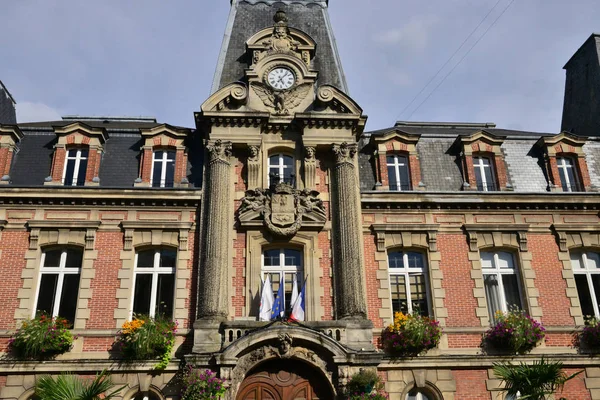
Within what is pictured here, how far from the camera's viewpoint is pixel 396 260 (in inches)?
699

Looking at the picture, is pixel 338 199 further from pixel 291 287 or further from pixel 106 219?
pixel 106 219

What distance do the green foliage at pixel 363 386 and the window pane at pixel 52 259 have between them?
9018 mm

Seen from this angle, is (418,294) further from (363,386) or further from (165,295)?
(165,295)

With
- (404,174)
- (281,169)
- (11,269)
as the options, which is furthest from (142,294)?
(404,174)

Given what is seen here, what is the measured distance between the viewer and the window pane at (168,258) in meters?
17.2

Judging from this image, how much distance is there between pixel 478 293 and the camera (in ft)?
56.4

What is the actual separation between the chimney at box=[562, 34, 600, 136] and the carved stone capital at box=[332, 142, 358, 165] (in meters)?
10.0

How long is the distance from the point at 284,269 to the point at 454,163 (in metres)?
6.85

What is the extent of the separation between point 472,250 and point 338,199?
4.34 metres


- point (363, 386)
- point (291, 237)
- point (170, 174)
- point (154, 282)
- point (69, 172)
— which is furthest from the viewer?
point (170, 174)

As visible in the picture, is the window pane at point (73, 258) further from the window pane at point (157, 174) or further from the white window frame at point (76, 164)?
the window pane at point (157, 174)

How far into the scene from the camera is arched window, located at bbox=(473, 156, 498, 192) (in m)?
19.0

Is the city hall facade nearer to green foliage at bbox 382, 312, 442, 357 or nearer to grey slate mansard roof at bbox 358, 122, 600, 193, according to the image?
grey slate mansard roof at bbox 358, 122, 600, 193

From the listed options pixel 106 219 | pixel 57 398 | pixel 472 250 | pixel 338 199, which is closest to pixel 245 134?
pixel 338 199
